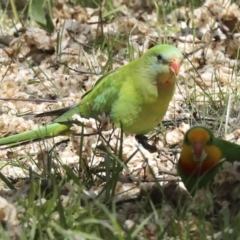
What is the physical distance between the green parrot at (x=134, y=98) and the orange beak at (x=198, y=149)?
692 millimetres

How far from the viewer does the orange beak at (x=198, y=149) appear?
305cm

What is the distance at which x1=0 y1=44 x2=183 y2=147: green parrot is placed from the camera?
373cm

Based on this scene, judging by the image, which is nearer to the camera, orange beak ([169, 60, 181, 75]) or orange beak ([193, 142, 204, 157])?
orange beak ([193, 142, 204, 157])

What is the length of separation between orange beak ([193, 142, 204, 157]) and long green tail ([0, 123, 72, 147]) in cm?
94

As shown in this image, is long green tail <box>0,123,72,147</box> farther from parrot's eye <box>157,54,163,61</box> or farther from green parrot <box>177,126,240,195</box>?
green parrot <box>177,126,240,195</box>

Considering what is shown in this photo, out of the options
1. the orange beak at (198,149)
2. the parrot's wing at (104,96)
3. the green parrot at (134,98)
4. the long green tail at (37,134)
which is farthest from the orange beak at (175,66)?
the orange beak at (198,149)

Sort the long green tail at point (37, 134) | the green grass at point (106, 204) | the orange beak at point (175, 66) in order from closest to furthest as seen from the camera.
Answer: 1. the green grass at point (106, 204)
2. the orange beak at point (175, 66)
3. the long green tail at point (37, 134)

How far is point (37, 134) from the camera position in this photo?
3.80 meters

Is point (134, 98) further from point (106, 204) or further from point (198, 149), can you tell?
point (106, 204)

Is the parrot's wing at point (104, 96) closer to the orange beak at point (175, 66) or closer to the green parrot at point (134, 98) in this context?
the green parrot at point (134, 98)

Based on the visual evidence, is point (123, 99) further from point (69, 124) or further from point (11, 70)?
point (11, 70)

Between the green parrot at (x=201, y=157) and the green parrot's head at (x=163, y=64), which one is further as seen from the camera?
the green parrot's head at (x=163, y=64)

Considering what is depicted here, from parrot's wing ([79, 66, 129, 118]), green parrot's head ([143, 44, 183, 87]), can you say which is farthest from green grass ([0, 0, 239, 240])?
green parrot's head ([143, 44, 183, 87])

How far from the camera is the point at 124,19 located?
219 inches
